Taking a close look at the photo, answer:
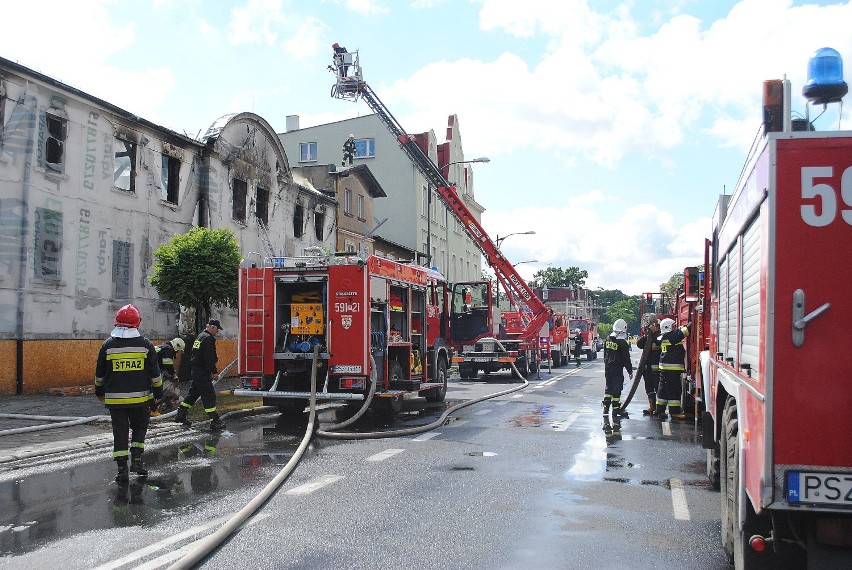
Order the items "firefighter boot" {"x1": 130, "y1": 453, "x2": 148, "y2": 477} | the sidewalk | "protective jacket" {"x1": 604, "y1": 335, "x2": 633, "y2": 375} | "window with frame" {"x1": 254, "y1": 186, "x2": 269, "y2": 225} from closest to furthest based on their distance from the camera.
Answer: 1. "firefighter boot" {"x1": 130, "y1": 453, "x2": 148, "y2": 477}
2. the sidewalk
3. "protective jacket" {"x1": 604, "y1": 335, "x2": 633, "y2": 375}
4. "window with frame" {"x1": 254, "y1": 186, "x2": 269, "y2": 225}

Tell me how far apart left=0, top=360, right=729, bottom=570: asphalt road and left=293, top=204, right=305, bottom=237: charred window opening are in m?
19.7

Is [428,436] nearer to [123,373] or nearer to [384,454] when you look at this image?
[384,454]

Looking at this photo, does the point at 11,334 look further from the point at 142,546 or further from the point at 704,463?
the point at 704,463

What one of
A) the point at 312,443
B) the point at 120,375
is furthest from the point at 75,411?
the point at 120,375

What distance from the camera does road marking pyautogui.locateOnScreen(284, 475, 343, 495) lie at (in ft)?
23.0

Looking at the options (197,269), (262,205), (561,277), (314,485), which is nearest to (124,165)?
(197,269)

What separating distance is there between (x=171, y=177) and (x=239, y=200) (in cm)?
353

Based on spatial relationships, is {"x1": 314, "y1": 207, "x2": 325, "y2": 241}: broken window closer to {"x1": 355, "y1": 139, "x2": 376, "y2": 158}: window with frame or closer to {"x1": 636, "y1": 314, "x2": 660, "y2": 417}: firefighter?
{"x1": 355, "y1": 139, "x2": 376, "y2": 158}: window with frame

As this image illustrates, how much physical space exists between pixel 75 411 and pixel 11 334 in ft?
13.8

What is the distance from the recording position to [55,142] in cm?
1783

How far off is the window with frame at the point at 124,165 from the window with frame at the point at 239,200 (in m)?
4.85


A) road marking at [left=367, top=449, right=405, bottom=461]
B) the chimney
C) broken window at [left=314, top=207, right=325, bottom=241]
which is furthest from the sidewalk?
the chimney

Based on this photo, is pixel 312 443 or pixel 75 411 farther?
pixel 75 411

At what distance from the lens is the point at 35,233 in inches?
667
